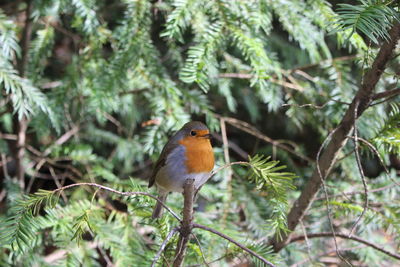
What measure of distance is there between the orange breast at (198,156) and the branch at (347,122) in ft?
1.28

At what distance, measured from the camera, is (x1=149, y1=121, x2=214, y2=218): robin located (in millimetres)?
1733

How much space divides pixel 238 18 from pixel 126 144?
4.04 feet

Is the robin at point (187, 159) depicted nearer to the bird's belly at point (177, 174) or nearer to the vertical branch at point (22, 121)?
the bird's belly at point (177, 174)

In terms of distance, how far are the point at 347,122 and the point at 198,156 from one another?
1.85 feet

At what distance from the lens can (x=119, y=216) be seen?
82.6 inches

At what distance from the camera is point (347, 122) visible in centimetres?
153

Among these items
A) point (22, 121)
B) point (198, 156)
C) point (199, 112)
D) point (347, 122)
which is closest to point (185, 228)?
point (198, 156)

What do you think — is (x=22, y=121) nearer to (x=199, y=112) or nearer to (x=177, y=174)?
(x=199, y=112)

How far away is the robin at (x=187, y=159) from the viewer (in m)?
1.73

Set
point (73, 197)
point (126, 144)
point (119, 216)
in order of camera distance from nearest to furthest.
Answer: point (119, 216), point (73, 197), point (126, 144)

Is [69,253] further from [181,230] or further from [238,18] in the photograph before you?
[238,18]

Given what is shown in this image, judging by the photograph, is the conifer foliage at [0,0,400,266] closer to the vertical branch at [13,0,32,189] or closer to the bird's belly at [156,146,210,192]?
the vertical branch at [13,0,32,189]

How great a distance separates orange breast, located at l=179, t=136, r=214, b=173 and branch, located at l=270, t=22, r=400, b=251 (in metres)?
0.39

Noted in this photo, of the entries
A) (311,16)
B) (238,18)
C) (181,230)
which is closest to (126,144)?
(238,18)
